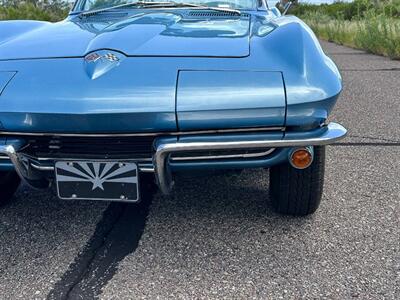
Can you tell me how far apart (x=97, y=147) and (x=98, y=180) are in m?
0.15

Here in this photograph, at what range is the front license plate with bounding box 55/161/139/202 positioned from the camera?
2.00 m

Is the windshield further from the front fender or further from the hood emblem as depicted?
the hood emblem

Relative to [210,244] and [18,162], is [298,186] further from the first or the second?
[18,162]

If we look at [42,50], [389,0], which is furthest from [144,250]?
[389,0]

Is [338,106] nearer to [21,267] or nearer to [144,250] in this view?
[144,250]

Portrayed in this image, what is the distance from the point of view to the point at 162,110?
189cm

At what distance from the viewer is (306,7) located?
40594 millimetres

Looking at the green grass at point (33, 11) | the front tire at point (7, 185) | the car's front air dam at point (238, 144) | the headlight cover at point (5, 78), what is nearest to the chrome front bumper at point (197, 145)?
the car's front air dam at point (238, 144)

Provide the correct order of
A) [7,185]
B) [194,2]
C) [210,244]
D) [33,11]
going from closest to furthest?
1. [210,244]
2. [7,185]
3. [194,2]
4. [33,11]

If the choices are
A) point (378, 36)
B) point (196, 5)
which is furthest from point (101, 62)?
point (378, 36)

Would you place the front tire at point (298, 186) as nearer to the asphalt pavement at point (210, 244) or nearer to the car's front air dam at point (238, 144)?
the asphalt pavement at point (210, 244)

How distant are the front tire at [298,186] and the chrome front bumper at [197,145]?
0.25m

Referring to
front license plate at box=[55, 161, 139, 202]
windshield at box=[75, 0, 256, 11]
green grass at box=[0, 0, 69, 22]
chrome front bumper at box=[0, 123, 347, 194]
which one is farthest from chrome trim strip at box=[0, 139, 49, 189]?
green grass at box=[0, 0, 69, 22]

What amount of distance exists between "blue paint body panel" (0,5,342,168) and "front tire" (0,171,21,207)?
2.19 feet
